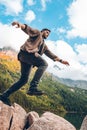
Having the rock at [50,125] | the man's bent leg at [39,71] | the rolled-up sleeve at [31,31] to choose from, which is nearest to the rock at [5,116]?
the rock at [50,125]

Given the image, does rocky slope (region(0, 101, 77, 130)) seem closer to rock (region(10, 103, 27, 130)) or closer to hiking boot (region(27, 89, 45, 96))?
rock (region(10, 103, 27, 130))

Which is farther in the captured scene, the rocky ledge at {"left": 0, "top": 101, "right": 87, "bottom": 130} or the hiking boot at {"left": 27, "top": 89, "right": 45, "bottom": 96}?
the rocky ledge at {"left": 0, "top": 101, "right": 87, "bottom": 130}

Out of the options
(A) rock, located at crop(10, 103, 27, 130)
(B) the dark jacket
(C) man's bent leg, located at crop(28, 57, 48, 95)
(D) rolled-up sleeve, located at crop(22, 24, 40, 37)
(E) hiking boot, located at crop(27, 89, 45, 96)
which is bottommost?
(A) rock, located at crop(10, 103, 27, 130)

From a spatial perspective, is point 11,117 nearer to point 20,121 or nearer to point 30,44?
point 20,121

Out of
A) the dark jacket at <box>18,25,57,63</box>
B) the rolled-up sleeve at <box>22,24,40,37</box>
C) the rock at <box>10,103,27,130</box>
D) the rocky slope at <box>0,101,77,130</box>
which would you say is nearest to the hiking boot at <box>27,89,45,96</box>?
the dark jacket at <box>18,25,57,63</box>

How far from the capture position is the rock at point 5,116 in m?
18.5

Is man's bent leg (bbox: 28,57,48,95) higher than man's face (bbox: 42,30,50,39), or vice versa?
man's face (bbox: 42,30,50,39)

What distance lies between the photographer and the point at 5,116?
1911 cm

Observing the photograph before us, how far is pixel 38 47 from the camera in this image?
44.7ft

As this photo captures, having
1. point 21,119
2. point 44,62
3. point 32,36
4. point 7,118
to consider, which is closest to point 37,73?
point 44,62

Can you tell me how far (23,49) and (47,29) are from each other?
1.37m

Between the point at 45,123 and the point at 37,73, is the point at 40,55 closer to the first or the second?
the point at 37,73

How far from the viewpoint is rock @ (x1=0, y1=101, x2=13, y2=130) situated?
18550 mm

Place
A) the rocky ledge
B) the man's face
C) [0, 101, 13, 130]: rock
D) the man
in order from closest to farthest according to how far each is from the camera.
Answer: the man
the man's face
[0, 101, 13, 130]: rock
the rocky ledge
